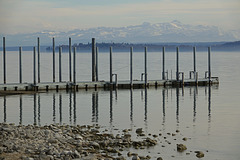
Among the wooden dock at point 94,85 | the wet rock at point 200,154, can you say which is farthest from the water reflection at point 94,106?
the wet rock at point 200,154

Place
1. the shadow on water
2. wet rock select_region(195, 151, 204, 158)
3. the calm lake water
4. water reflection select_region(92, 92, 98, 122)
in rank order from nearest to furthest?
wet rock select_region(195, 151, 204, 158), the calm lake water, water reflection select_region(92, 92, 98, 122), the shadow on water

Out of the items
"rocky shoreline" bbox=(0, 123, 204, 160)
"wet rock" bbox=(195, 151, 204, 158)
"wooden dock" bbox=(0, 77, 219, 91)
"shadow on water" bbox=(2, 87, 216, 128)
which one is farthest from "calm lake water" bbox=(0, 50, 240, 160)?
"rocky shoreline" bbox=(0, 123, 204, 160)

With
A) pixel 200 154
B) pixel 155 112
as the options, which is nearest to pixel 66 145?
pixel 200 154

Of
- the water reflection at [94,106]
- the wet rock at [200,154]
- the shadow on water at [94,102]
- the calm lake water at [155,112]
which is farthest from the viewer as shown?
the shadow on water at [94,102]

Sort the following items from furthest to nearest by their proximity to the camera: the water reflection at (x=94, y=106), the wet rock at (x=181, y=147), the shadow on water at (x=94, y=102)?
1. the shadow on water at (x=94, y=102)
2. the water reflection at (x=94, y=106)
3. the wet rock at (x=181, y=147)

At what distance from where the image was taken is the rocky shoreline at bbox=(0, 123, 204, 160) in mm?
19344

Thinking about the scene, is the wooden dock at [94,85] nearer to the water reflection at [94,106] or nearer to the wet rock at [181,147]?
the water reflection at [94,106]

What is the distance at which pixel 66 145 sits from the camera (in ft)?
71.0

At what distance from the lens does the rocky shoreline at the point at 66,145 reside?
19344mm

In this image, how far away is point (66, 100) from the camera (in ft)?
137

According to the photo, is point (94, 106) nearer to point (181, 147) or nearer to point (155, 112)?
point (155, 112)

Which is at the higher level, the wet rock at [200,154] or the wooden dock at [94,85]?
the wooden dock at [94,85]

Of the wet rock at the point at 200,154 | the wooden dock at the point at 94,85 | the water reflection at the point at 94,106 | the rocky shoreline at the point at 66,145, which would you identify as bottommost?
the wet rock at the point at 200,154

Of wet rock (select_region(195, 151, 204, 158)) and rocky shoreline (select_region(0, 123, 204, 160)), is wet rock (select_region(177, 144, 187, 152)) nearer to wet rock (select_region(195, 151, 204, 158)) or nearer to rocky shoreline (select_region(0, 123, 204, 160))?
rocky shoreline (select_region(0, 123, 204, 160))
